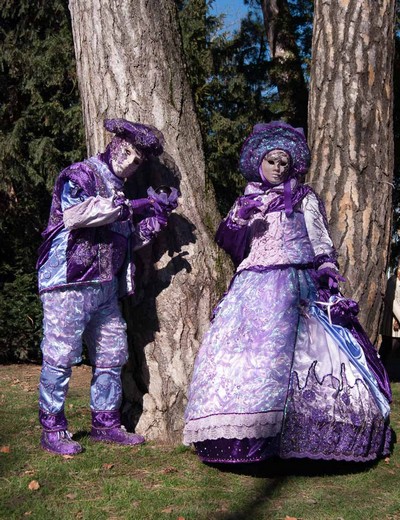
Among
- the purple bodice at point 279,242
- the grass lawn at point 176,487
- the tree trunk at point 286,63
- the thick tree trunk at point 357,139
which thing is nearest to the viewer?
the grass lawn at point 176,487

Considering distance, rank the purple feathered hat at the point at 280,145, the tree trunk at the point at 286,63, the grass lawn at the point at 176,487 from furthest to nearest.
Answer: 1. the tree trunk at the point at 286,63
2. the purple feathered hat at the point at 280,145
3. the grass lawn at the point at 176,487

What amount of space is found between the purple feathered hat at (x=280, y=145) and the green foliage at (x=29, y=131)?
4497 mm

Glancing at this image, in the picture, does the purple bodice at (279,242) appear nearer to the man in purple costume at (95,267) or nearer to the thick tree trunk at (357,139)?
the man in purple costume at (95,267)

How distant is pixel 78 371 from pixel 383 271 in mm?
4417

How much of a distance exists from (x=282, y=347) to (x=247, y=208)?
0.82 meters

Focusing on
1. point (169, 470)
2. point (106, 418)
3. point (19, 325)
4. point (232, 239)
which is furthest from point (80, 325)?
point (19, 325)

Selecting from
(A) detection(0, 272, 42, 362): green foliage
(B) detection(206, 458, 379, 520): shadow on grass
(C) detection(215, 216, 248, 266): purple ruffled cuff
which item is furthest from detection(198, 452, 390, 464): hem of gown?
(A) detection(0, 272, 42, 362): green foliage

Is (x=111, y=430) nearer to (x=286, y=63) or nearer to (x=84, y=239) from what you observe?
(x=84, y=239)

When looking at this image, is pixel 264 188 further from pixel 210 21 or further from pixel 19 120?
pixel 210 21

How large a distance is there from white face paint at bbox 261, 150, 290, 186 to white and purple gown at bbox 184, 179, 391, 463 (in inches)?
3.2

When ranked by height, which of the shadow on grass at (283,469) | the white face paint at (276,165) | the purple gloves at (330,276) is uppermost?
the white face paint at (276,165)

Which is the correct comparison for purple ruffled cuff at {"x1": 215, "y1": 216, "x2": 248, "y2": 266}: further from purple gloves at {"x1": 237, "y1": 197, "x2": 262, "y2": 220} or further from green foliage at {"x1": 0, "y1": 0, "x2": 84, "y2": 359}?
green foliage at {"x1": 0, "y1": 0, "x2": 84, "y2": 359}

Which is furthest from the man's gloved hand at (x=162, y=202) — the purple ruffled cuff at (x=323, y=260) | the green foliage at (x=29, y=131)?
the green foliage at (x=29, y=131)

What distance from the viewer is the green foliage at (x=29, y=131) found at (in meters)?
8.35
